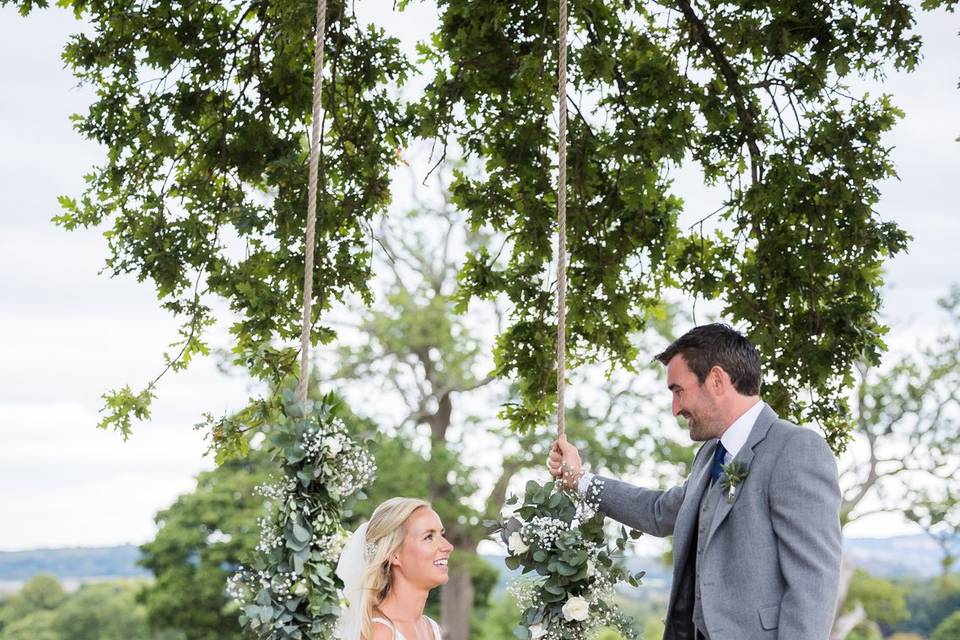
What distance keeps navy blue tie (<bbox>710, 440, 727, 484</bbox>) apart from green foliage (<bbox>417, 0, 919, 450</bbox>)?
1.97 meters

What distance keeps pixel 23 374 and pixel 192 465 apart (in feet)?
11.4

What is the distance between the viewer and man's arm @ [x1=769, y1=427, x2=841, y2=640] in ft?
9.41

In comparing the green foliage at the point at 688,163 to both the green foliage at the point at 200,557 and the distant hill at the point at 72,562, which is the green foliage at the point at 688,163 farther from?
the distant hill at the point at 72,562

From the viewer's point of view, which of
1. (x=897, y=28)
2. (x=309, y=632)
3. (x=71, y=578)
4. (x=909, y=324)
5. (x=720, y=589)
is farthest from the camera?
(x=71, y=578)

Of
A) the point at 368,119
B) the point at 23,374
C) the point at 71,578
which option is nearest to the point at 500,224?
the point at 368,119

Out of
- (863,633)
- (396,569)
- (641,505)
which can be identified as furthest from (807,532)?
(863,633)

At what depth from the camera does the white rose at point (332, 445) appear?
2.73 m

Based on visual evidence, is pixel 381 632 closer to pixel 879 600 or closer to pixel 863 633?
pixel 879 600

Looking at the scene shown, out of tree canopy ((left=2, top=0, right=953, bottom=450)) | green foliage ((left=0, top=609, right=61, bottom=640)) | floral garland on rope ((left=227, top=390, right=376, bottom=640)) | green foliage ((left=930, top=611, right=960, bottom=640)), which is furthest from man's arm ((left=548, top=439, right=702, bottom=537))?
green foliage ((left=930, top=611, right=960, bottom=640))

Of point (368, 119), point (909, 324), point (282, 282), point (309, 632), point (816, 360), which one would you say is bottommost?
point (309, 632)

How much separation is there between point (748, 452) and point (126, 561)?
19.6m

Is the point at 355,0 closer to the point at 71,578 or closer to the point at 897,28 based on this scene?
the point at 897,28

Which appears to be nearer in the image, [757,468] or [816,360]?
[757,468]

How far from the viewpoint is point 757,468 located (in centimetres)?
307
